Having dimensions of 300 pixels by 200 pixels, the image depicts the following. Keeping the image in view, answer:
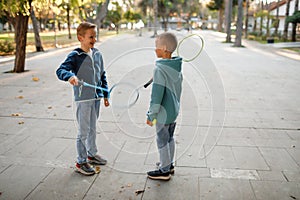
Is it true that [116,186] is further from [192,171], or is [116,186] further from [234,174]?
[234,174]

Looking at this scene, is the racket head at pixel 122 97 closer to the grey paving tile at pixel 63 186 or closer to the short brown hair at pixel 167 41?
the grey paving tile at pixel 63 186

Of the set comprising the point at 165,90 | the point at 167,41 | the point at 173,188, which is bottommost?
the point at 173,188

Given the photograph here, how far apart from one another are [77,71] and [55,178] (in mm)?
1215

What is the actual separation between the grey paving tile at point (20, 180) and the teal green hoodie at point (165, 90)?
4.76ft

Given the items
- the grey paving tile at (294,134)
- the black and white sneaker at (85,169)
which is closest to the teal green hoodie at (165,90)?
the black and white sneaker at (85,169)

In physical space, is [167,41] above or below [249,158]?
Answer: above

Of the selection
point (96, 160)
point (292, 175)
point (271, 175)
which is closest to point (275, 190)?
point (271, 175)

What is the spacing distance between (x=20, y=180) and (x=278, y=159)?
3.12 metres

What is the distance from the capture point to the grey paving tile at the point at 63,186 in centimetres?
Result: 296

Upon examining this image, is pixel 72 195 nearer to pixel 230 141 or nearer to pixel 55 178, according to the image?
pixel 55 178

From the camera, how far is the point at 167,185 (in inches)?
125

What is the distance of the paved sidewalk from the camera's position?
10.1 ft

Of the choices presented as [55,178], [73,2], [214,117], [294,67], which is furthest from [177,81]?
[294,67]

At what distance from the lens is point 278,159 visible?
3785 millimetres
